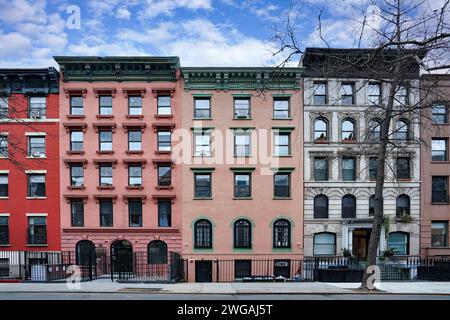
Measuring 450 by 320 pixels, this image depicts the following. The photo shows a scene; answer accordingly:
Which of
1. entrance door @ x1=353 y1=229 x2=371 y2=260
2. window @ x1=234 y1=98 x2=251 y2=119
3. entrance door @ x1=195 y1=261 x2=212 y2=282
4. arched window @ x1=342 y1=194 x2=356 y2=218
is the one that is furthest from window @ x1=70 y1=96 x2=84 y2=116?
entrance door @ x1=353 y1=229 x2=371 y2=260

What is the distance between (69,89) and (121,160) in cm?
629

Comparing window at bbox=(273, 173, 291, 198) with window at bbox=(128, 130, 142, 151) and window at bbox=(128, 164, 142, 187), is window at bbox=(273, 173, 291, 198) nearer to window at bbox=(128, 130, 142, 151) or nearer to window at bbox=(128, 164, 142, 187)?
window at bbox=(128, 164, 142, 187)

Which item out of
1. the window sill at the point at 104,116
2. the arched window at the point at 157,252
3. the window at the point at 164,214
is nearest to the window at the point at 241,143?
the window at the point at 164,214

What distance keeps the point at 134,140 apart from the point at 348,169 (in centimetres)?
1553

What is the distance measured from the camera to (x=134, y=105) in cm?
2198

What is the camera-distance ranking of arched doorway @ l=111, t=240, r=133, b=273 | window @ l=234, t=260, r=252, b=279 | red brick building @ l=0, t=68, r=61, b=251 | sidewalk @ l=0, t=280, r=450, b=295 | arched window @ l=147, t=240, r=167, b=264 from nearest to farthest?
sidewalk @ l=0, t=280, r=450, b=295, arched doorway @ l=111, t=240, r=133, b=273, window @ l=234, t=260, r=252, b=279, arched window @ l=147, t=240, r=167, b=264, red brick building @ l=0, t=68, r=61, b=251

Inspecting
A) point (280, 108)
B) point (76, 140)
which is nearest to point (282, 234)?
point (280, 108)

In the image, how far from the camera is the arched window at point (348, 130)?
71.5 ft

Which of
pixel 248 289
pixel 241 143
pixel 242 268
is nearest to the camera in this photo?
pixel 248 289

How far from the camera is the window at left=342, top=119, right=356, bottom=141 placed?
21.8 m

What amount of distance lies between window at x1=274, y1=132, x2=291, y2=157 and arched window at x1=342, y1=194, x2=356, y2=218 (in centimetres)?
534

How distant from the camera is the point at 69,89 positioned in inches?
853

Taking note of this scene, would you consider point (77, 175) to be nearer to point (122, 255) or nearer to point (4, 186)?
point (4, 186)
